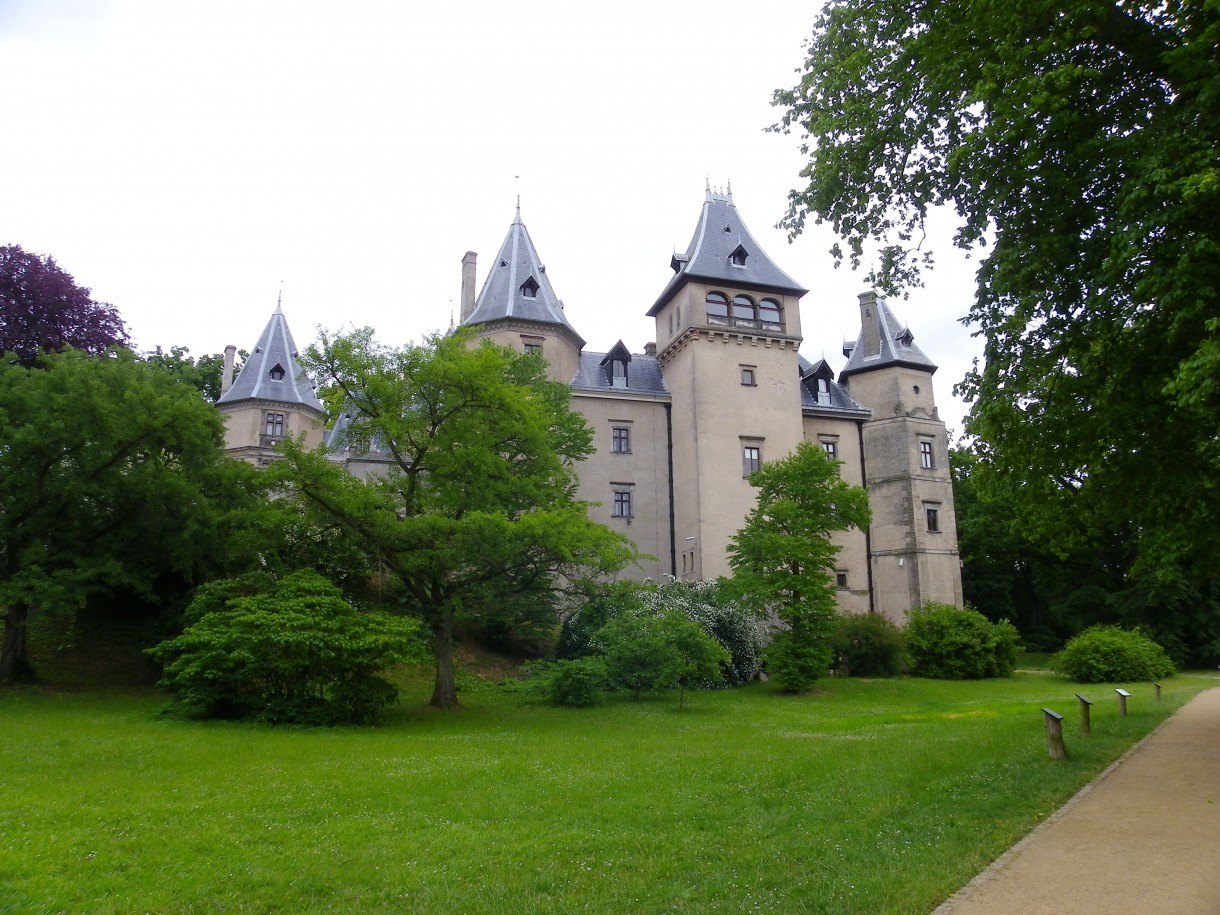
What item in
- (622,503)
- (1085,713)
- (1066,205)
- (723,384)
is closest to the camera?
(1066,205)

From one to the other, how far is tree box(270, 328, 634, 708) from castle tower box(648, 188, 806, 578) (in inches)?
553

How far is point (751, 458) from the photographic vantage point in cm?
3675

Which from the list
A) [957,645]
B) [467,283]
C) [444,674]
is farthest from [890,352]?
[444,674]

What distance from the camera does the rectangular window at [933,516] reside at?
38719 mm

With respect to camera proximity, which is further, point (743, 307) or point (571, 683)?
point (743, 307)

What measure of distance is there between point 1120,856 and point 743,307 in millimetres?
32813

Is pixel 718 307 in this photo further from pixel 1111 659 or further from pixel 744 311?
pixel 1111 659

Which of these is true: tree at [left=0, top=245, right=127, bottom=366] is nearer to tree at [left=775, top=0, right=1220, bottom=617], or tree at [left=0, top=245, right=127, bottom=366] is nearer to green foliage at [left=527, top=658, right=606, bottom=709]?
green foliage at [left=527, top=658, right=606, bottom=709]

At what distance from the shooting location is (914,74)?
12.5 metres

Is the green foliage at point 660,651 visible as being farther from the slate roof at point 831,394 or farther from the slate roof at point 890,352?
the slate roof at point 890,352

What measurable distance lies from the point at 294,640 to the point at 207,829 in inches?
370

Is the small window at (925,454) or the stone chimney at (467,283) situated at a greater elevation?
the stone chimney at (467,283)

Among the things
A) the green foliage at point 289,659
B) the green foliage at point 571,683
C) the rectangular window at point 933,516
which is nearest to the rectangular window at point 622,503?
the rectangular window at point 933,516

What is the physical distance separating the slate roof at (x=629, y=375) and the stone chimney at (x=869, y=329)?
10.9 metres
